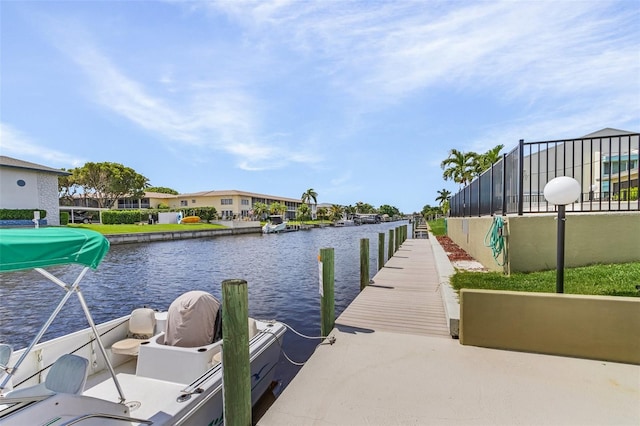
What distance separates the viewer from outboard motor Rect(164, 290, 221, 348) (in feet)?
14.8

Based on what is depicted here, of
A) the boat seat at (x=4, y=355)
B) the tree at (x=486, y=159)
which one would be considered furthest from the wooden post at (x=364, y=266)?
the tree at (x=486, y=159)

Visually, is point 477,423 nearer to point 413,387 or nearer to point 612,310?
point 413,387

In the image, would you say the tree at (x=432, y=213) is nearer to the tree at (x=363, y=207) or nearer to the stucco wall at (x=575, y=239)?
the tree at (x=363, y=207)

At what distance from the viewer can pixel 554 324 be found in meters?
4.43

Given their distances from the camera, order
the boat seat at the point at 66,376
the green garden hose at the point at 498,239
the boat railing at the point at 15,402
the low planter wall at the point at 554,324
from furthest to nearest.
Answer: the green garden hose at the point at 498,239 → the low planter wall at the point at 554,324 → the boat seat at the point at 66,376 → the boat railing at the point at 15,402

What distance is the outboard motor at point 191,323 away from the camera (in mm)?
4500

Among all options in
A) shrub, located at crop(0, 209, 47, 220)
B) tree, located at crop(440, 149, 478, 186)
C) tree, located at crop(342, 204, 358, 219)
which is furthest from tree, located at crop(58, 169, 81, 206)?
tree, located at crop(342, 204, 358, 219)

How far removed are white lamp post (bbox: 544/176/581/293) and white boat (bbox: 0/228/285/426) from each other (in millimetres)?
4452

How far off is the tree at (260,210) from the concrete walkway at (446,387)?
69856 millimetres

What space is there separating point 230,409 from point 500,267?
23.9 ft

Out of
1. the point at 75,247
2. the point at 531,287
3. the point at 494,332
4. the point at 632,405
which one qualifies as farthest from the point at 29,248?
the point at 531,287

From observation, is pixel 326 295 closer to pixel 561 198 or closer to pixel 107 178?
pixel 561 198

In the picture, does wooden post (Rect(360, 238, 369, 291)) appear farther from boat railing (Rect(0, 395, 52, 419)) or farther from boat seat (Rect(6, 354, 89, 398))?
boat railing (Rect(0, 395, 52, 419))

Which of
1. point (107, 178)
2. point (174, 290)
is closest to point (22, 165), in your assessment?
point (107, 178)
